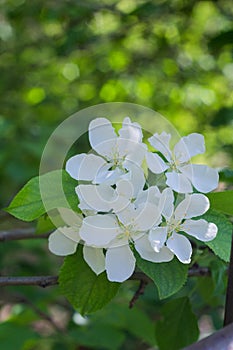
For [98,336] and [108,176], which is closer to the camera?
[108,176]

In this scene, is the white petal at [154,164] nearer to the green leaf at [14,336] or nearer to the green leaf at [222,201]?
the green leaf at [222,201]

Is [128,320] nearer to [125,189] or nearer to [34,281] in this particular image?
[34,281]

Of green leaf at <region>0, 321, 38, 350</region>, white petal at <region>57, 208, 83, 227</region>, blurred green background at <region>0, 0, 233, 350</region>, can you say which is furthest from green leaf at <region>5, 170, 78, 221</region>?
blurred green background at <region>0, 0, 233, 350</region>

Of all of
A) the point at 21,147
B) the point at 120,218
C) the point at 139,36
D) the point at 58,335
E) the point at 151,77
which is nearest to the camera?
the point at 120,218

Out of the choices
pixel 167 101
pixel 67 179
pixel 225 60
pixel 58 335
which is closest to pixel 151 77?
pixel 167 101

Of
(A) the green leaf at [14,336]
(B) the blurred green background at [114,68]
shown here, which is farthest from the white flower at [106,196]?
(B) the blurred green background at [114,68]

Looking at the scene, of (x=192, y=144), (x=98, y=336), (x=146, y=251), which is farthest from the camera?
(x=98, y=336)

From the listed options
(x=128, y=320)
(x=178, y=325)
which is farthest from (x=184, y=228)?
(x=128, y=320)

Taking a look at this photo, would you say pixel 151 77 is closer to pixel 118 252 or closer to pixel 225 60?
pixel 225 60
